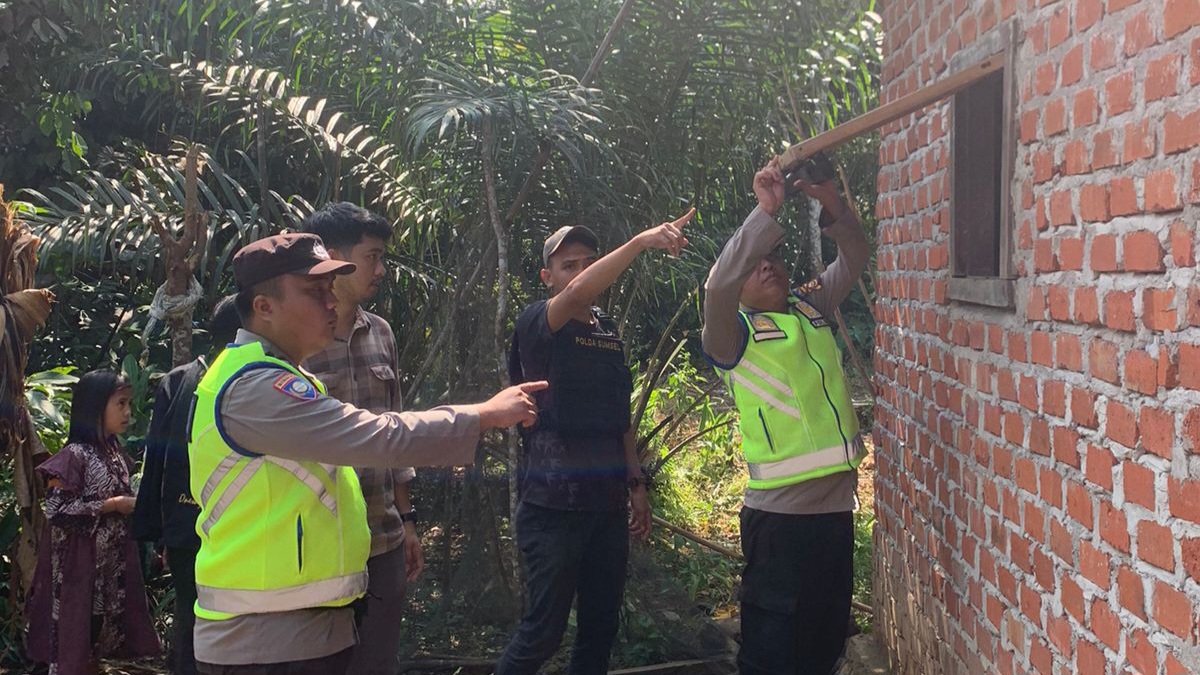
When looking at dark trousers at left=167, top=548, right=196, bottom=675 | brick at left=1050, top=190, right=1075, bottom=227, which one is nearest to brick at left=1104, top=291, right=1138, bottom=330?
brick at left=1050, top=190, right=1075, bottom=227

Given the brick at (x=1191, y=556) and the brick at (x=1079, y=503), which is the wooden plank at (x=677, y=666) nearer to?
the brick at (x=1079, y=503)

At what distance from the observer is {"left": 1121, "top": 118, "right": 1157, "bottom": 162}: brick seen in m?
1.76

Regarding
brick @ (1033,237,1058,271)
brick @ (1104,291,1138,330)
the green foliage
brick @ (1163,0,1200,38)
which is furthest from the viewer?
the green foliage

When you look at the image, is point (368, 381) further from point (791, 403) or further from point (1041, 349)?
point (1041, 349)

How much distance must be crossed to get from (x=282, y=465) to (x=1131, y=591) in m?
1.77

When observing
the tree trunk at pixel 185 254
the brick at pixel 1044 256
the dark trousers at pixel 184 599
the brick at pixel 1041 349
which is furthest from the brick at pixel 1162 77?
the tree trunk at pixel 185 254

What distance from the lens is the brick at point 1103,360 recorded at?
1900mm

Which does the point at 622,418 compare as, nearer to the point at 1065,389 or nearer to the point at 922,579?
the point at 922,579

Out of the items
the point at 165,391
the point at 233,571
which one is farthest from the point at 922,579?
the point at 165,391

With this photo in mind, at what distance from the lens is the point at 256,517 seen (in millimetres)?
2420

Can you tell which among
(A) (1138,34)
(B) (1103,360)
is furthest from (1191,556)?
(A) (1138,34)

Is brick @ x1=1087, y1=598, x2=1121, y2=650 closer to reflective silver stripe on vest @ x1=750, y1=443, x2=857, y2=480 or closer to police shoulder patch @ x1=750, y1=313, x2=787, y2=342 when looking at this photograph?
reflective silver stripe on vest @ x1=750, y1=443, x2=857, y2=480

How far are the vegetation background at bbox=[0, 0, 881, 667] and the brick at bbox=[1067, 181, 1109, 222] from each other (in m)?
2.50

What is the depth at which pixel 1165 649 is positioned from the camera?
1716mm
